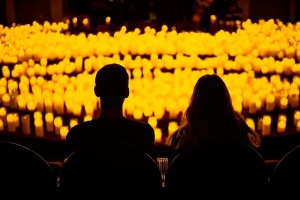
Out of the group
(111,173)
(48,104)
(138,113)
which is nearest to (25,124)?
(48,104)

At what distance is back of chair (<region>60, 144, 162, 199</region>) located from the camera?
98.6 inches

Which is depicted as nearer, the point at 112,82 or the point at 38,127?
the point at 112,82

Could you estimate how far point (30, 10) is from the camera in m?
11.2

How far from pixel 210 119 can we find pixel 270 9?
848cm

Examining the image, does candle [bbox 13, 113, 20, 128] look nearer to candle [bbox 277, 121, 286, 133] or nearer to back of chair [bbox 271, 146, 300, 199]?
candle [bbox 277, 121, 286, 133]

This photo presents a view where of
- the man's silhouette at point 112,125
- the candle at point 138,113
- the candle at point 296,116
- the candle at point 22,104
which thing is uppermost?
the man's silhouette at point 112,125

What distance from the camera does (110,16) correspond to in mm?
8391

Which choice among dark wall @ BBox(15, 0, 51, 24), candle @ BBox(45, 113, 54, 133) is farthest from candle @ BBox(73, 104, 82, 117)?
dark wall @ BBox(15, 0, 51, 24)

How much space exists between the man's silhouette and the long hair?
196 mm

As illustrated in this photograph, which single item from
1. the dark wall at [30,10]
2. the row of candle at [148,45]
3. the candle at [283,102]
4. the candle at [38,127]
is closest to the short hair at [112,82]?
the candle at [38,127]

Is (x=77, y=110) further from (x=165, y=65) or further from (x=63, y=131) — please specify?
(x=165, y=65)

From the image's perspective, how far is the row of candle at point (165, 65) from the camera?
577 centimetres

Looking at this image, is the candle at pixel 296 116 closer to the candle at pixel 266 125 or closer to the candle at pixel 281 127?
the candle at pixel 281 127

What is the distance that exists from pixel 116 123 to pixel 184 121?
36 cm
